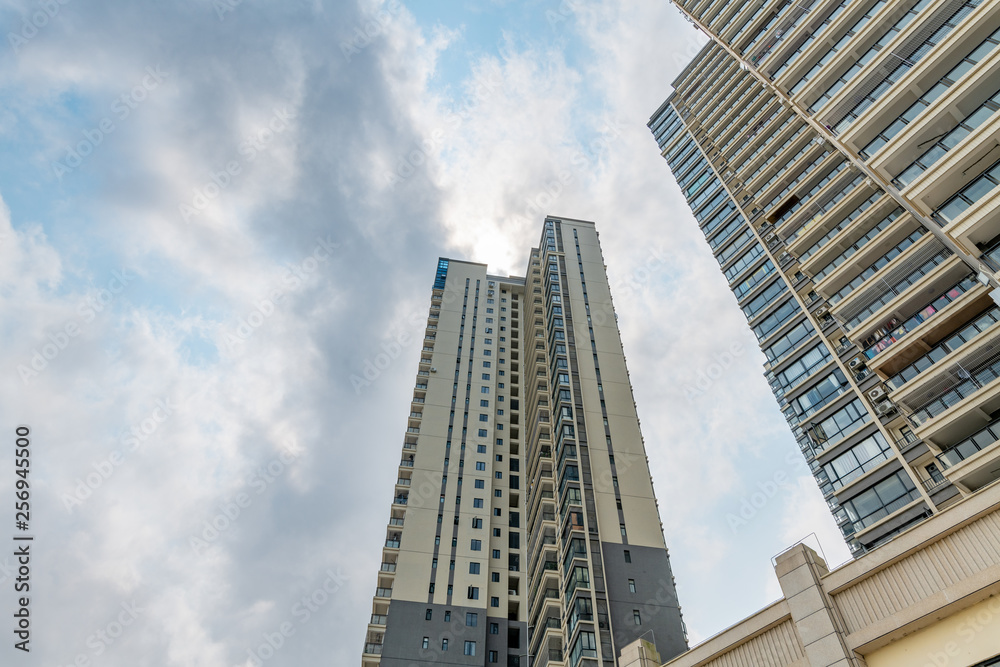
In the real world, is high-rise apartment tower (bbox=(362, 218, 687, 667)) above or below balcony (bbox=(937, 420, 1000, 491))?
above

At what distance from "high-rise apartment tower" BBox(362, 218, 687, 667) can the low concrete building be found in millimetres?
29423

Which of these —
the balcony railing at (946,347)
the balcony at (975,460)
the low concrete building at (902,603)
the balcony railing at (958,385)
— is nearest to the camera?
the low concrete building at (902,603)

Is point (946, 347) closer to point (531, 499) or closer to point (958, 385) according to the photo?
point (958, 385)

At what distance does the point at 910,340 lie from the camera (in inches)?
1369

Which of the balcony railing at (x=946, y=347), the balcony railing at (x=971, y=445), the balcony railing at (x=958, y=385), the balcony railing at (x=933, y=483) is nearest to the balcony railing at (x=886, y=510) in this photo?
the balcony railing at (x=933, y=483)

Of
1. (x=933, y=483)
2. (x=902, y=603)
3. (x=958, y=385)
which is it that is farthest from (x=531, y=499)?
(x=902, y=603)

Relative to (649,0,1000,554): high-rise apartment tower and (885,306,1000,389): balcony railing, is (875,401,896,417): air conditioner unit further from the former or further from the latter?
(885,306,1000,389): balcony railing

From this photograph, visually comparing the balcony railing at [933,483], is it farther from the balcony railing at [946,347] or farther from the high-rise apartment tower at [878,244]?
the balcony railing at [946,347]

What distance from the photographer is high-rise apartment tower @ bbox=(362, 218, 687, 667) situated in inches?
2013

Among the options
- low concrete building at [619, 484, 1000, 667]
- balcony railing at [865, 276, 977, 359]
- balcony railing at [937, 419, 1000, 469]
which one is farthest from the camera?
balcony railing at [865, 276, 977, 359]

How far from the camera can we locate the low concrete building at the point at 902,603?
602 inches

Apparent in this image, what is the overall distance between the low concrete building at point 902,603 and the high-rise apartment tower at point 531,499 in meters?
29.4

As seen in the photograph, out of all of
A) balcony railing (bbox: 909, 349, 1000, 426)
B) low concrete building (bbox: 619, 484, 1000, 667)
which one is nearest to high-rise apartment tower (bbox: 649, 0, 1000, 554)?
balcony railing (bbox: 909, 349, 1000, 426)

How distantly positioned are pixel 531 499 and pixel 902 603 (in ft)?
177
